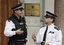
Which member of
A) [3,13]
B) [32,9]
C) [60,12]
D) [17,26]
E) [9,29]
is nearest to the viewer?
[9,29]

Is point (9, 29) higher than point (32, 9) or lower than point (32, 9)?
lower

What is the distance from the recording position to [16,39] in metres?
9.14

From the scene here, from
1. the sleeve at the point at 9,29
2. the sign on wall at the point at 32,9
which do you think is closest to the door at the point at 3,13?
the sign on wall at the point at 32,9

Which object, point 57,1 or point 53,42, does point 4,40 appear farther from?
point 53,42

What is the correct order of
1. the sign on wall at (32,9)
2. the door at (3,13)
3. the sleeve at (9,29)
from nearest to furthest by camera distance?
1. the sleeve at (9,29)
2. the door at (3,13)
3. the sign on wall at (32,9)

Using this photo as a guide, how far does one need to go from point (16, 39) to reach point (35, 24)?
3.12 metres

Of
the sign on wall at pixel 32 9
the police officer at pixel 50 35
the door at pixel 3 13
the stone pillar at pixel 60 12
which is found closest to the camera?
the police officer at pixel 50 35

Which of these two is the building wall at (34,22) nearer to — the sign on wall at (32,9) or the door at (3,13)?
the sign on wall at (32,9)

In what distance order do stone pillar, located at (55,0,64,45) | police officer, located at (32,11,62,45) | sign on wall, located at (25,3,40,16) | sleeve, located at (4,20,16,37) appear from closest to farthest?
police officer, located at (32,11,62,45) < sleeve, located at (4,20,16,37) < stone pillar, located at (55,0,64,45) < sign on wall, located at (25,3,40,16)

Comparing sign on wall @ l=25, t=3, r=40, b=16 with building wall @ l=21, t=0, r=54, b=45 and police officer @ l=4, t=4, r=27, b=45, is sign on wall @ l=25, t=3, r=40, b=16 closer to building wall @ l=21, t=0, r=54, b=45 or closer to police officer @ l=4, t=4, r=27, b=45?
building wall @ l=21, t=0, r=54, b=45

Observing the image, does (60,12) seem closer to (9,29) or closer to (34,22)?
(34,22)

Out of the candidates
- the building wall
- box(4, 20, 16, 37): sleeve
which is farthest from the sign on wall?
box(4, 20, 16, 37): sleeve

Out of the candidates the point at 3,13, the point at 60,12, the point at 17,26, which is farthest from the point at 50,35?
the point at 60,12

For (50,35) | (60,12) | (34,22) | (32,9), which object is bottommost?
(50,35)
